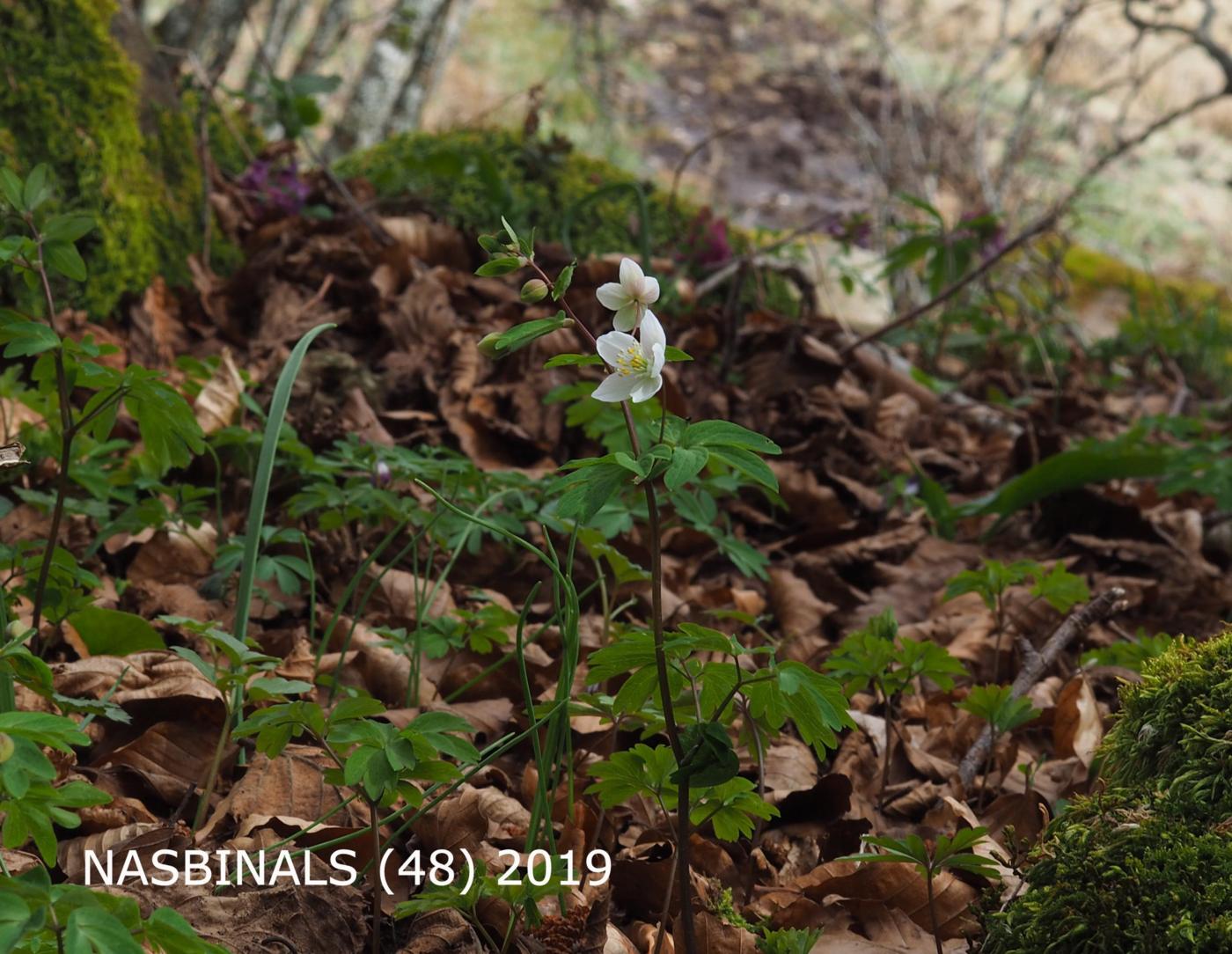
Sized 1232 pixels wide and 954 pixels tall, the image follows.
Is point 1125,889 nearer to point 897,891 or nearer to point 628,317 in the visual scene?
point 897,891

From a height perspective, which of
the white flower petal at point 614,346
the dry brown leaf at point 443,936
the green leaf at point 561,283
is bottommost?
the dry brown leaf at point 443,936

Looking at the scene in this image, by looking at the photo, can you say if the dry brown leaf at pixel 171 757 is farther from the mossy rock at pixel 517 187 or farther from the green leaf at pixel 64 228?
the mossy rock at pixel 517 187

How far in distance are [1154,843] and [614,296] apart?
2.63ft

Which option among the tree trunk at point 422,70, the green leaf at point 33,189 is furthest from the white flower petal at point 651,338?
the tree trunk at point 422,70

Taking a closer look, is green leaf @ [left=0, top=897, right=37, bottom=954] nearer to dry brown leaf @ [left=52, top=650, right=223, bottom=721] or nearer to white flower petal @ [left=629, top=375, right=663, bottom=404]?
white flower petal @ [left=629, top=375, right=663, bottom=404]

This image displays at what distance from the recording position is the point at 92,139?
2914 mm

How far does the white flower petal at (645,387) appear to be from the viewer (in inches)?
43.3

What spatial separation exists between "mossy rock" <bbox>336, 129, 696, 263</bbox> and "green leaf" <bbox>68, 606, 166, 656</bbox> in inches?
80.3

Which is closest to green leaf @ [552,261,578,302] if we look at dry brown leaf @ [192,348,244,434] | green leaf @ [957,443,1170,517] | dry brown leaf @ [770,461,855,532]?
dry brown leaf @ [192,348,244,434]

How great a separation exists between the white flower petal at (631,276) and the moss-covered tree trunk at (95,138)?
2.09 metres

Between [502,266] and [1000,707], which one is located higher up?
[502,266]

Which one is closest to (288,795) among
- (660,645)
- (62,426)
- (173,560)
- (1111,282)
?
(62,426)

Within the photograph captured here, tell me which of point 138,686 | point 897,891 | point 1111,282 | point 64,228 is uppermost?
point 64,228

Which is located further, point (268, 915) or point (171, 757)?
point (171, 757)
